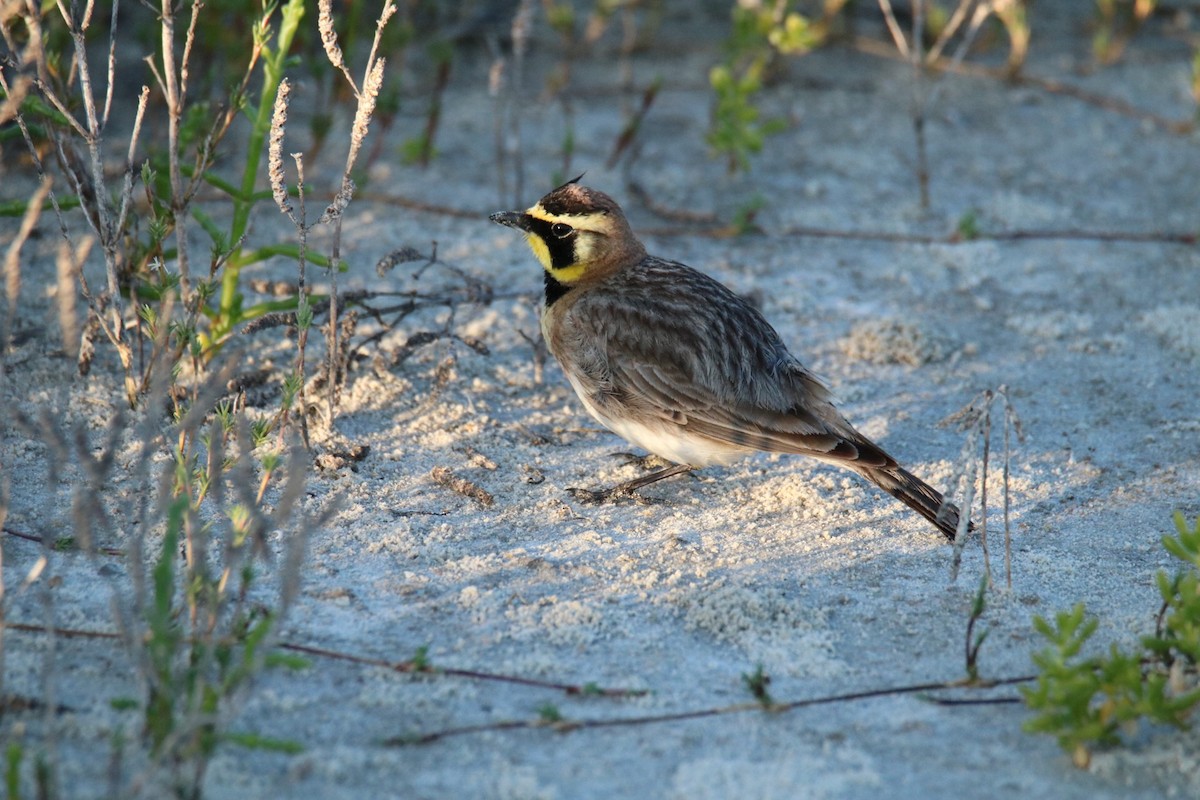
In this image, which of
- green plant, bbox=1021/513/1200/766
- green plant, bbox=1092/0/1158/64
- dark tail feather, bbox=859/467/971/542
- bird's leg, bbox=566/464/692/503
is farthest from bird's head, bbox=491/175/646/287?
green plant, bbox=1092/0/1158/64

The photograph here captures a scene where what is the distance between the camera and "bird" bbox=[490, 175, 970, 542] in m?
4.48

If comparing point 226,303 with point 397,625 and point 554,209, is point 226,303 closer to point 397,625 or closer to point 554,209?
point 554,209

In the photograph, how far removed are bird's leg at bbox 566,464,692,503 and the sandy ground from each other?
8 centimetres

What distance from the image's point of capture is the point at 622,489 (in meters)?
4.62

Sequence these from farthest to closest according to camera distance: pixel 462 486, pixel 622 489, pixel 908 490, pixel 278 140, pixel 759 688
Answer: pixel 622 489 → pixel 462 486 → pixel 908 490 → pixel 278 140 → pixel 759 688

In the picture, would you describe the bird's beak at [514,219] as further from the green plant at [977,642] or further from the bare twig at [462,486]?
the green plant at [977,642]

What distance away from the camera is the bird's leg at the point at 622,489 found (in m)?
4.58

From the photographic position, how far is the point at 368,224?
21.6 ft

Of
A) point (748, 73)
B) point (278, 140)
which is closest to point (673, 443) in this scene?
point (278, 140)

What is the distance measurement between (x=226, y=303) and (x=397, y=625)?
174 cm

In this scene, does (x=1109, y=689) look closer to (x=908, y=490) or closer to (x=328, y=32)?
(x=908, y=490)

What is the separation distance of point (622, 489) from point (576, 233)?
1.06m

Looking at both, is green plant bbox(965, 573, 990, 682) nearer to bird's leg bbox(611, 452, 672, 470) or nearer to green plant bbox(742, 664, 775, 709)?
green plant bbox(742, 664, 775, 709)

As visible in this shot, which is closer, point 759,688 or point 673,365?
point 759,688
